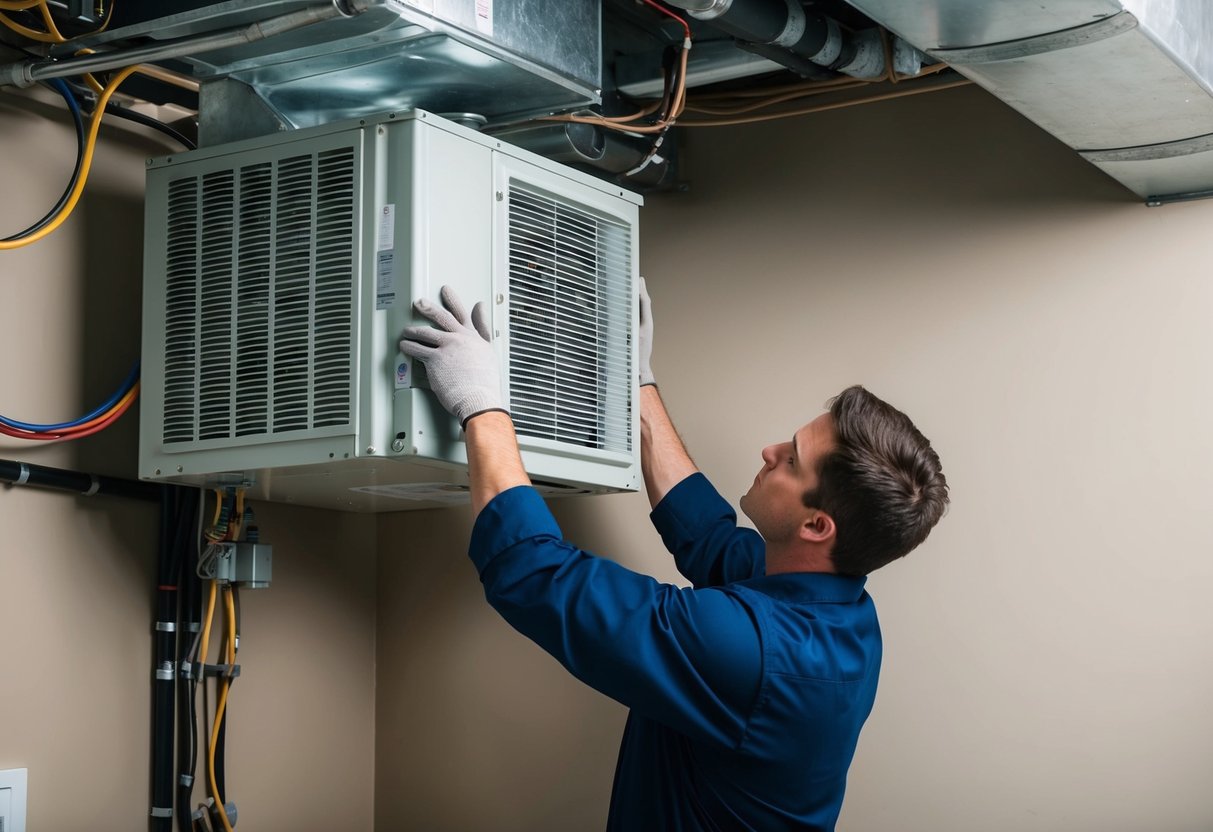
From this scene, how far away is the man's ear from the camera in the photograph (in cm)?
183

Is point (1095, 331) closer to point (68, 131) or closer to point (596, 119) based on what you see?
point (596, 119)

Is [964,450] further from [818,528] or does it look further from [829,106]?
[829,106]

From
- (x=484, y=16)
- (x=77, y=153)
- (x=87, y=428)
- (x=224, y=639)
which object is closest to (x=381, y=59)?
(x=484, y=16)

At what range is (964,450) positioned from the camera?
87.4 inches

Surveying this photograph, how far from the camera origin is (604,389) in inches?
79.2

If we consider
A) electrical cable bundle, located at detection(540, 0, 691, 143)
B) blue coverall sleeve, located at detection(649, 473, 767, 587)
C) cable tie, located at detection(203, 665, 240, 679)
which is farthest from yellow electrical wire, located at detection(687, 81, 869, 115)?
→ cable tie, located at detection(203, 665, 240, 679)

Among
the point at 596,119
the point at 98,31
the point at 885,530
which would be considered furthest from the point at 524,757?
the point at 98,31

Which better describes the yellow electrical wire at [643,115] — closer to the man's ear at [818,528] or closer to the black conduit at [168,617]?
the man's ear at [818,528]

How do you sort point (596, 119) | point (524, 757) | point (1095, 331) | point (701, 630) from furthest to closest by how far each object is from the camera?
1. point (524, 757)
2. point (1095, 331)
3. point (596, 119)
4. point (701, 630)

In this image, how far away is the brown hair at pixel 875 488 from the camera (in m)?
1.80

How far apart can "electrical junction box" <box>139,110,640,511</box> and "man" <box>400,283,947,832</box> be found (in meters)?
0.08

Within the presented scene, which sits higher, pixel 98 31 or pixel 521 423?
pixel 98 31

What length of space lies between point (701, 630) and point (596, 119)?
2.63ft

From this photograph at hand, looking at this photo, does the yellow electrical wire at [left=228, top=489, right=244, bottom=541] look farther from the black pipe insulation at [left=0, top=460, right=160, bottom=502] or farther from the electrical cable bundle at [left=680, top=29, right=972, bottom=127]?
the electrical cable bundle at [left=680, top=29, right=972, bottom=127]
